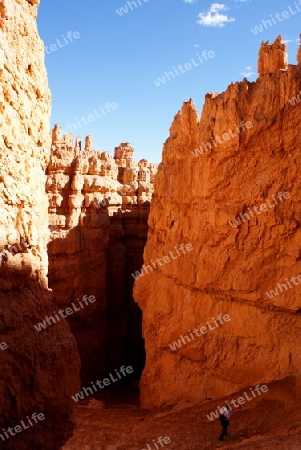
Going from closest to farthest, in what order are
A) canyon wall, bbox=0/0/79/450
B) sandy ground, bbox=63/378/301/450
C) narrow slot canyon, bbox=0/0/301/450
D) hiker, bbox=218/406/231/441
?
canyon wall, bbox=0/0/79/450
narrow slot canyon, bbox=0/0/301/450
sandy ground, bbox=63/378/301/450
hiker, bbox=218/406/231/441

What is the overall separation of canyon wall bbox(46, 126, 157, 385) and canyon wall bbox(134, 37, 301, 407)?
6306 mm

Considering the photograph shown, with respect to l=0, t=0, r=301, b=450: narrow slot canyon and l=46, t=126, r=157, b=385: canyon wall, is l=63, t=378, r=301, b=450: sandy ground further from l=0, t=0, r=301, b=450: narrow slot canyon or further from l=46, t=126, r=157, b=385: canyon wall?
l=46, t=126, r=157, b=385: canyon wall

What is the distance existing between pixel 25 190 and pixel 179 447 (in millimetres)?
5802

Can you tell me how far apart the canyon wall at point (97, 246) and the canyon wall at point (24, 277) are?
12043 millimetres

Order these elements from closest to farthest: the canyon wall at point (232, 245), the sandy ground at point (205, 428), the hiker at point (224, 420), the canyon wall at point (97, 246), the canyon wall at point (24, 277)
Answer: the canyon wall at point (24, 277) → the sandy ground at point (205, 428) → the hiker at point (224, 420) → the canyon wall at point (232, 245) → the canyon wall at point (97, 246)

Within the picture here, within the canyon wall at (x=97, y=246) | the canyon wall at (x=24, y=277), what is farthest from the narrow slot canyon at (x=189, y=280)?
the canyon wall at (x=97, y=246)

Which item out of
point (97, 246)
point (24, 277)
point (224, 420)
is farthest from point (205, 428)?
point (97, 246)

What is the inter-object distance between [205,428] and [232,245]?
146 inches

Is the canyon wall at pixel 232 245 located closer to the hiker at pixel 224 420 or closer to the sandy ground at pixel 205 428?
the sandy ground at pixel 205 428

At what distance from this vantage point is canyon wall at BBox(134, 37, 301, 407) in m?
8.03

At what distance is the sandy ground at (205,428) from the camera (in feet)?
22.3

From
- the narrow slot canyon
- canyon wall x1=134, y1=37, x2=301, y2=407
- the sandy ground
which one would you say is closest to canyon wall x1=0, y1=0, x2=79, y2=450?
the narrow slot canyon

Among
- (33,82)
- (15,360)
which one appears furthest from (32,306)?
(33,82)

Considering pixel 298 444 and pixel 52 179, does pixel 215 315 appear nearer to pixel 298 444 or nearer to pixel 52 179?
pixel 298 444
